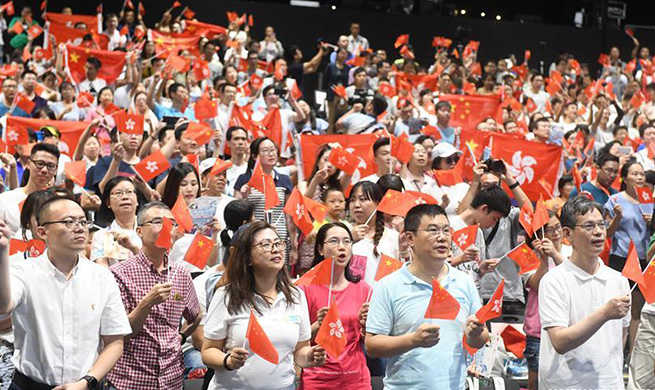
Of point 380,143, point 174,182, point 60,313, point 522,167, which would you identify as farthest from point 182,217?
point 522,167

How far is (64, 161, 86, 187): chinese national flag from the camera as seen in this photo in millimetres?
7094

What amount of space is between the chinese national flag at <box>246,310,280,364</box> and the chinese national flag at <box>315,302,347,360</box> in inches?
11.7

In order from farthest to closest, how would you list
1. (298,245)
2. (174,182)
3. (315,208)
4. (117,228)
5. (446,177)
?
(446,177), (298,245), (174,182), (315,208), (117,228)

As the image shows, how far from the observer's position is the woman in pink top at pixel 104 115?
973 cm

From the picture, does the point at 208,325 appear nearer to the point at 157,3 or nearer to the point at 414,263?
the point at 414,263

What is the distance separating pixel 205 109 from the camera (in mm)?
10281

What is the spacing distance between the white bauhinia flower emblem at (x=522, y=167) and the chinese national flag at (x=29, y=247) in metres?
5.28

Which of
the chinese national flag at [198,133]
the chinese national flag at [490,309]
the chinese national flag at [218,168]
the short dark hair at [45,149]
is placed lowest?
the chinese national flag at [490,309]

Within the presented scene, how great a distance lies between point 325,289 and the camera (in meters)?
5.34

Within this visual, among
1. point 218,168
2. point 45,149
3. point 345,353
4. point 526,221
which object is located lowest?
point 345,353

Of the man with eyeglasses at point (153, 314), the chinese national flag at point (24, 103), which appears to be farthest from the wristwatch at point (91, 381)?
the chinese national flag at point (24, 103)

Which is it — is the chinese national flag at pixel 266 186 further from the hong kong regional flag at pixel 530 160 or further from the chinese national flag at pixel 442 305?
the hong kong regional flag at pixel 530 160

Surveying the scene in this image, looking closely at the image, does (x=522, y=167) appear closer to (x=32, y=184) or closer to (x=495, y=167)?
(x=495, y=167)

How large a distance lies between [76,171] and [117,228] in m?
1.48
